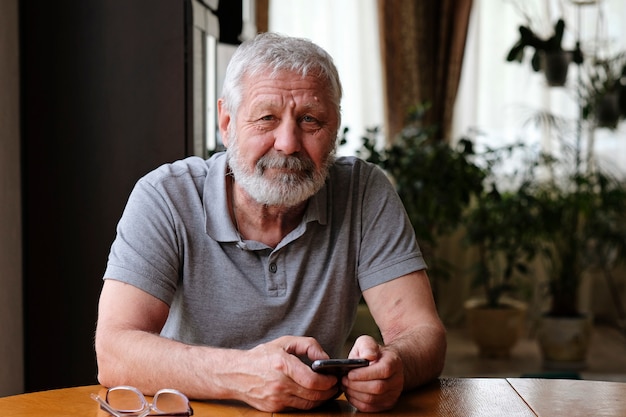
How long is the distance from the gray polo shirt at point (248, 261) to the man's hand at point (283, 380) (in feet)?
1.26

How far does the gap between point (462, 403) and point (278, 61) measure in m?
0.83

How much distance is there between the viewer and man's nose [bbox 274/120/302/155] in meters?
1.91

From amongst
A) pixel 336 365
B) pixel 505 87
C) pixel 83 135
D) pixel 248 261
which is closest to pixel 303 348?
pixel 336 365

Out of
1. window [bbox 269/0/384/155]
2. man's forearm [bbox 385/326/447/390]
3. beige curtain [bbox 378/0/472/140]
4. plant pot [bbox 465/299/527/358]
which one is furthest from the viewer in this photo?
beige curtain [bbox 378/0/472/140]

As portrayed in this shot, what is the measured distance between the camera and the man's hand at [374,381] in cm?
155

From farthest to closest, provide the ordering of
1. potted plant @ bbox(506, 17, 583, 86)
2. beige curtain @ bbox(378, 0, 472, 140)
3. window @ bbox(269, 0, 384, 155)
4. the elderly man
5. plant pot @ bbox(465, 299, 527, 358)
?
beige curtain @ bbox(378, 0, 472, 140)
window @ bbox(269, 0, 384, 155)
plant pot @ bbox(465, 299, 527, 358)
potted plant @ bbox(506, 17, 583, 86)
the elderly man

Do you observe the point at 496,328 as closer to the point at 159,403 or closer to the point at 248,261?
the point at 248,261

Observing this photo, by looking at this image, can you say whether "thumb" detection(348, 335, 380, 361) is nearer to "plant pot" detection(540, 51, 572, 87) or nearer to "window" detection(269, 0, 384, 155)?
"plant pot" detection(540, 51, 572, 87)

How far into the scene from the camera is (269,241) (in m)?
2.05

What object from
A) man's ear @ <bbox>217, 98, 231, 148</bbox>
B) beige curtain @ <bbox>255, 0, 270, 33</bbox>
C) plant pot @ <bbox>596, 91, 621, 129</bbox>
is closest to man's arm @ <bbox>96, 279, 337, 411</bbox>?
man's ear @ <bbox>217, 98, 231, 148</bbox>

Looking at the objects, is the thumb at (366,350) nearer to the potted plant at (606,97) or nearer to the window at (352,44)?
the potted plant at (606,97)

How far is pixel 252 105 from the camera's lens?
1939 millimetres

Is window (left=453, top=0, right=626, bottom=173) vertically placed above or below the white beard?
above

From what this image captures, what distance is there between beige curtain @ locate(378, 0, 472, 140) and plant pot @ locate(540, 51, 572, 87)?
116 centimetres
